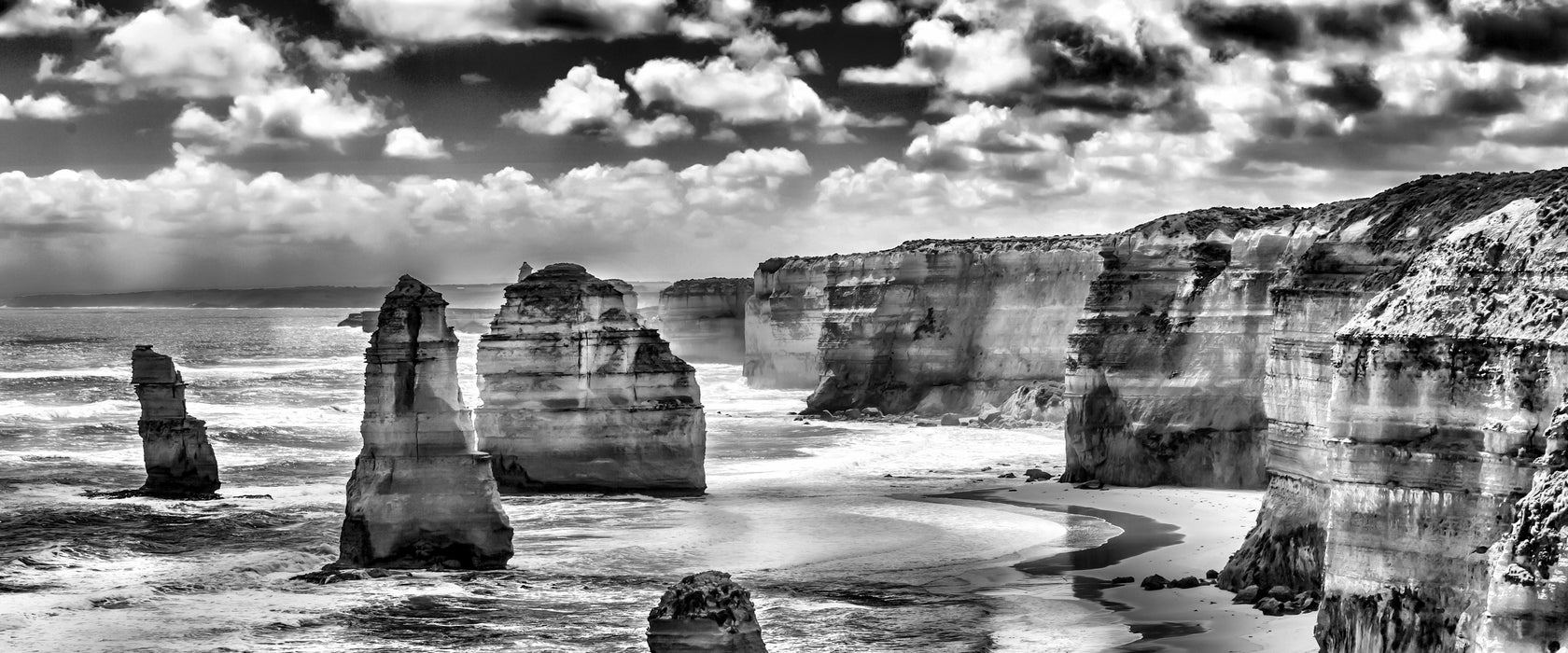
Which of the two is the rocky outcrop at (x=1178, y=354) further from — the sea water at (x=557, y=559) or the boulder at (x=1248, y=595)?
the boulder at (x=1248, y=595)

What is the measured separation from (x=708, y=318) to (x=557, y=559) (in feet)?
287

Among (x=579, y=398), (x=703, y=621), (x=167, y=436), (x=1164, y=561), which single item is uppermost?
(x=579, y=398)

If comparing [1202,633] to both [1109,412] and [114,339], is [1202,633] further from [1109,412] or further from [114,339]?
[114,339]

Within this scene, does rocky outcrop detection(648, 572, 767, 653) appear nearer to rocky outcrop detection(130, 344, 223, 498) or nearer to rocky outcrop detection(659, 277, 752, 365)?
rocky outcrop detection(130, 344, 223, 498)

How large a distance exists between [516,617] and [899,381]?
4639cm

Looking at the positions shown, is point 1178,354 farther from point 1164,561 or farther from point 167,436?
point 167,436

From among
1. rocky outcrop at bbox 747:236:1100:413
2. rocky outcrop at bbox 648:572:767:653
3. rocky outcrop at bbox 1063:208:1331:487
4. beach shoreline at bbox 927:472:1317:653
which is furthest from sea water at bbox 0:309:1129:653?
rocky outcrop at bbox 747:236:1100:413

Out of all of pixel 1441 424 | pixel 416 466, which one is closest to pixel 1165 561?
pixel 416 466

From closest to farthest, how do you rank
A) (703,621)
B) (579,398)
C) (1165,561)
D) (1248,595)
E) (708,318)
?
(703,621) → (1248,595) → (1165,561) → (579,398) → (708,318)

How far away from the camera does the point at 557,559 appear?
1126 inches

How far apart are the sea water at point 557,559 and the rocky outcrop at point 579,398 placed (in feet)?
3.19

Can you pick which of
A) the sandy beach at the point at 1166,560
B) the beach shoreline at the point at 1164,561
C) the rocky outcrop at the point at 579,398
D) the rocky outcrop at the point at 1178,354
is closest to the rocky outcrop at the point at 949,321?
the rocky outcrop at the point at 1178,354

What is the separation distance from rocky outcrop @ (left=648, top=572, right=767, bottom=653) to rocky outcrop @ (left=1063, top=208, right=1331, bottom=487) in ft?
75.1

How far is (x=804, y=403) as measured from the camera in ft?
253
